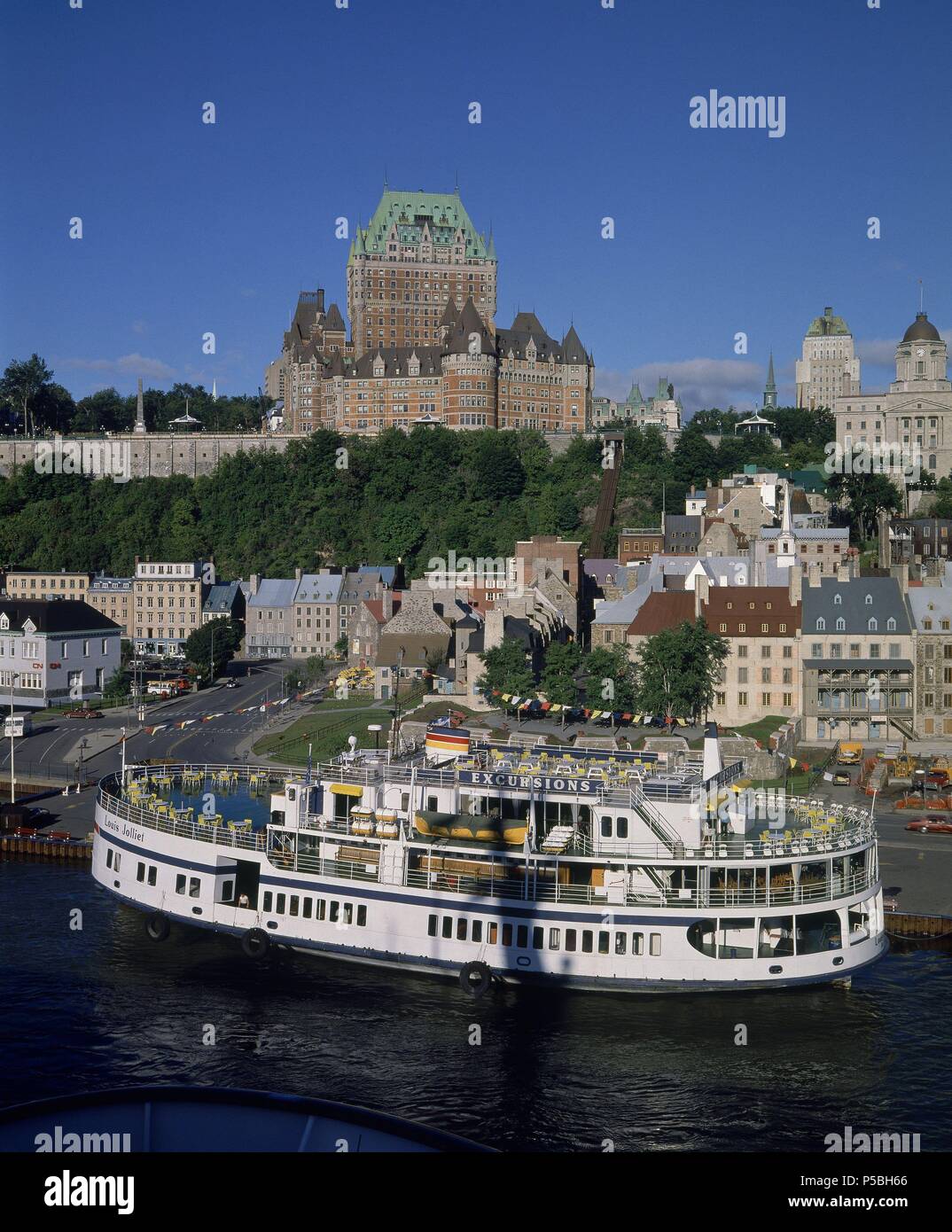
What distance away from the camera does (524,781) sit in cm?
3978

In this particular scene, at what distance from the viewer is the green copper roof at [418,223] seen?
170 meters

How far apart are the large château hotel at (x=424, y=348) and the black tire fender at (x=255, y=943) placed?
373 ft

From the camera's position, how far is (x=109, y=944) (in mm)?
39312

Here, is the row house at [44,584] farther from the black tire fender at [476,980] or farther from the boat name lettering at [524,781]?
the black tire fender at [476,980]

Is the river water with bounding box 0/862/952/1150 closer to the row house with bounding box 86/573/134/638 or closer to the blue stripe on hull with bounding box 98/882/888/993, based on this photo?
the blue stripe on hull with bounding box 98/882/888/993

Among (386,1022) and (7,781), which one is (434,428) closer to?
(7,781)

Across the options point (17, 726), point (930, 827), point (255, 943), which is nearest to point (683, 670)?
point (930, 827)

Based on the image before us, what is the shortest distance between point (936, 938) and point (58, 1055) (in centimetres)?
2610

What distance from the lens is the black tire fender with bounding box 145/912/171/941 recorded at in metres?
39.4

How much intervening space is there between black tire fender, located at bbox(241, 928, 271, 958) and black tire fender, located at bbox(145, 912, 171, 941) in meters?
2.95

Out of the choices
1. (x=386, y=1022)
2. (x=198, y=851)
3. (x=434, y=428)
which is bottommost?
(x=386, y=1022)

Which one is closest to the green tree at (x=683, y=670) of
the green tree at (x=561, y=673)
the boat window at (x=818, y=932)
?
the green tree at (x=561, y=673)

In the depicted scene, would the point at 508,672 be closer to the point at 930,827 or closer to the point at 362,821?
the point at 930,827
